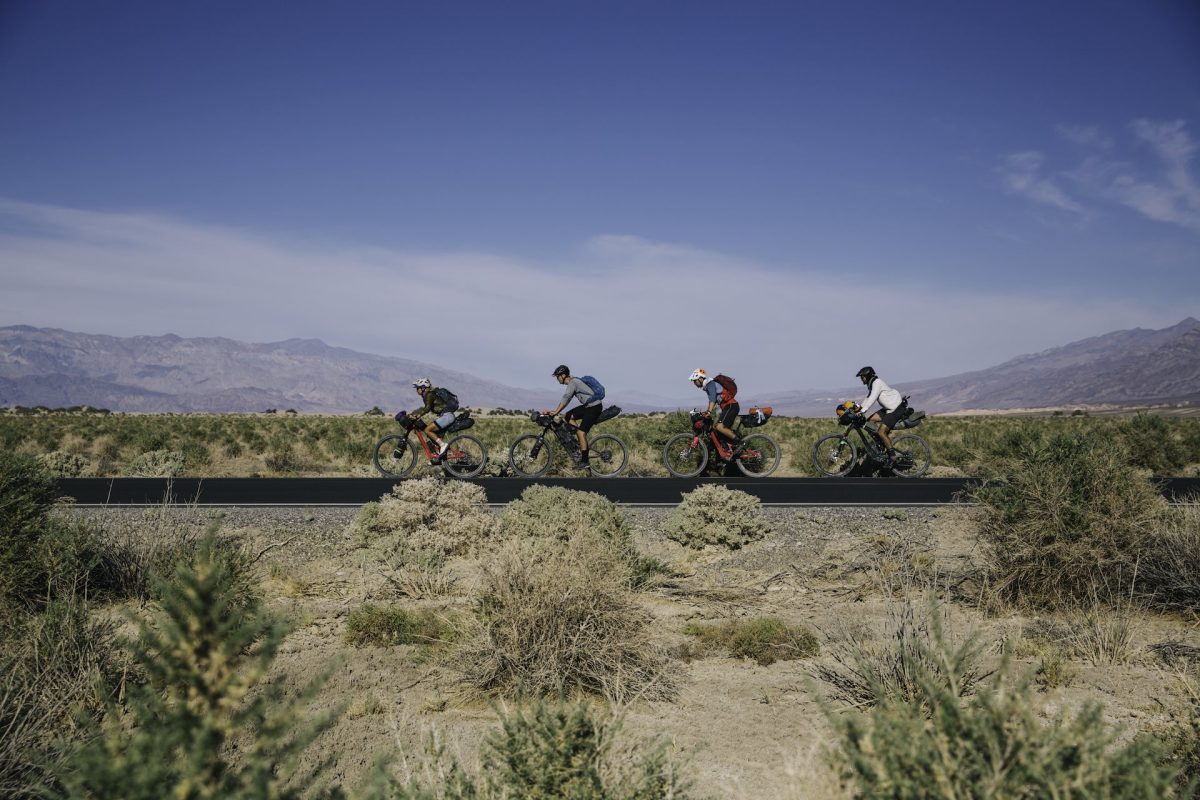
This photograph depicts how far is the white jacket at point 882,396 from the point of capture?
1692cm

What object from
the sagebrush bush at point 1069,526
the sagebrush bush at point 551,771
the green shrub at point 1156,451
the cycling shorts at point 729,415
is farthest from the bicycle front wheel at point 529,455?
the green shrub at point 1156,451

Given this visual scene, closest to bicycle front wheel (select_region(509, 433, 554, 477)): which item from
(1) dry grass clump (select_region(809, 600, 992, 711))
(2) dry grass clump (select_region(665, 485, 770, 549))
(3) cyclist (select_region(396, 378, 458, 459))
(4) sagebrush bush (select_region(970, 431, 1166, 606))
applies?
(3) cyclist (select_region(396, 378, 458, 459))

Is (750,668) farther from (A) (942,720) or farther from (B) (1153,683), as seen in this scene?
(A) (942,720)

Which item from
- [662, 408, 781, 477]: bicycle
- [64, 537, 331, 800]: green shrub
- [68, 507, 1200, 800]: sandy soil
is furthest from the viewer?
[662, 408, 781, 477]: bicycle

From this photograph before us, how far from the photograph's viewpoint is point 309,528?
11.1m

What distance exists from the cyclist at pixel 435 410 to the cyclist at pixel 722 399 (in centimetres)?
531

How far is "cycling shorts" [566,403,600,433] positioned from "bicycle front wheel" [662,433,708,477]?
2214 mm

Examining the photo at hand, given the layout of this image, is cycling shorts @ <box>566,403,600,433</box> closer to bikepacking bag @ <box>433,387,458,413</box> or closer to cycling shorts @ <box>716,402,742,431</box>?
bikepacking bag @ <box>433,387,458,413</box>

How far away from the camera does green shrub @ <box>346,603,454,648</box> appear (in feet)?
23.1

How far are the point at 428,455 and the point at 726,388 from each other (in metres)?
6.64

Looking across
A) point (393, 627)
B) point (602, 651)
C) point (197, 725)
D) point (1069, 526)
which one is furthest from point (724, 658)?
point (197, 725)

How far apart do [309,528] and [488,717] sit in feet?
21.0

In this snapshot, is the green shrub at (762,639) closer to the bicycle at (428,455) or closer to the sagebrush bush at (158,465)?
the bicycle at (428,455)

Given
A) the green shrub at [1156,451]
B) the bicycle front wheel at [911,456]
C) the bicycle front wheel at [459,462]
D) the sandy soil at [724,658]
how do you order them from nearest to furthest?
the sandy soil at [724,658]
the bicycle front wheel at [459,462]
the bicycle front wheel at [911,456]
the green shrub at [1156,451]
